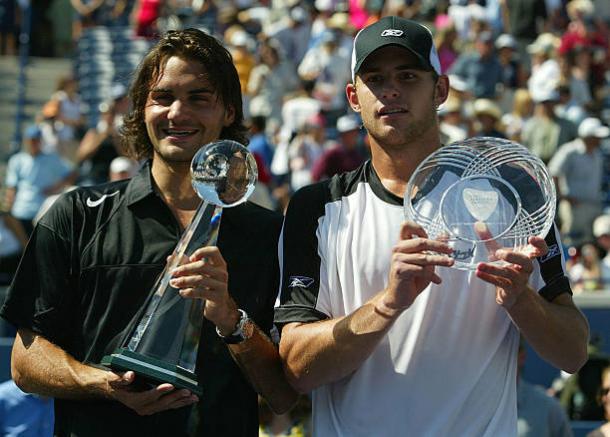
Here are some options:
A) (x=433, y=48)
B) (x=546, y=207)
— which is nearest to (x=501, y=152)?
(x=546, y=207)

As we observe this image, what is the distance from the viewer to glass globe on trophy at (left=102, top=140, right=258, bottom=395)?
3.68 metres

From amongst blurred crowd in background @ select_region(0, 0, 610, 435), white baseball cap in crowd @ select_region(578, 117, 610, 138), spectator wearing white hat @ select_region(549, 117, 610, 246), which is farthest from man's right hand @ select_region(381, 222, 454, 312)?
white baseball cap in crowd @ select_region(578, 117, 610, 138)

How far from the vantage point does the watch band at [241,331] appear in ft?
12.5

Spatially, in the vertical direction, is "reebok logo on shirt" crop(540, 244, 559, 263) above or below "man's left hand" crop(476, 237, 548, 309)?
below

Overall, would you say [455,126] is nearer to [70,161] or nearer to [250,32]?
[70,161]

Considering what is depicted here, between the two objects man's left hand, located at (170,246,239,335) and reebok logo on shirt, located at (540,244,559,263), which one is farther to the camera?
reebok logo on shirt, located at (540,244,559,263)

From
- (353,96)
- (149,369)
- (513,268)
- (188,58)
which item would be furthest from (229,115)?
(513,268)

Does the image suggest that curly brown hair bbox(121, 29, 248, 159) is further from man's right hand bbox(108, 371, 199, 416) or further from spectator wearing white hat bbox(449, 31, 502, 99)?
spectator wearing white hat bbox(449, 31, 502, 99)

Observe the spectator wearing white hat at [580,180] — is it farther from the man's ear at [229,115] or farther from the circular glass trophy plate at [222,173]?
the circular glass trophy plate at [222,173]

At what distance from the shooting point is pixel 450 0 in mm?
18500

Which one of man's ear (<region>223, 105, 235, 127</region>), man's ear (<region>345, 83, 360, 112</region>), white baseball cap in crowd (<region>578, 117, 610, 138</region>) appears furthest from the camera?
white baseball cap in crowd (<region>578, 117, 610, 138</region>)

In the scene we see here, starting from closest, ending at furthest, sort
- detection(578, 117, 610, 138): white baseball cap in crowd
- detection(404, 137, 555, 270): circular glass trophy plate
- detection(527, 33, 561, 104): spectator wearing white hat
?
1. detection(404, 137, 555, 270): circular glass trophy plate
2. detection(578, 117, 610, 138): white baseball cap in crowd
3. detection(527, 33, 561, 104): spectator wearing white hat

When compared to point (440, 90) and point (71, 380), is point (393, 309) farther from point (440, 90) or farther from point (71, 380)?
point (71, 380)

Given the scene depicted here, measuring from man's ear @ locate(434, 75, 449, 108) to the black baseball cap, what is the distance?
34 mm
